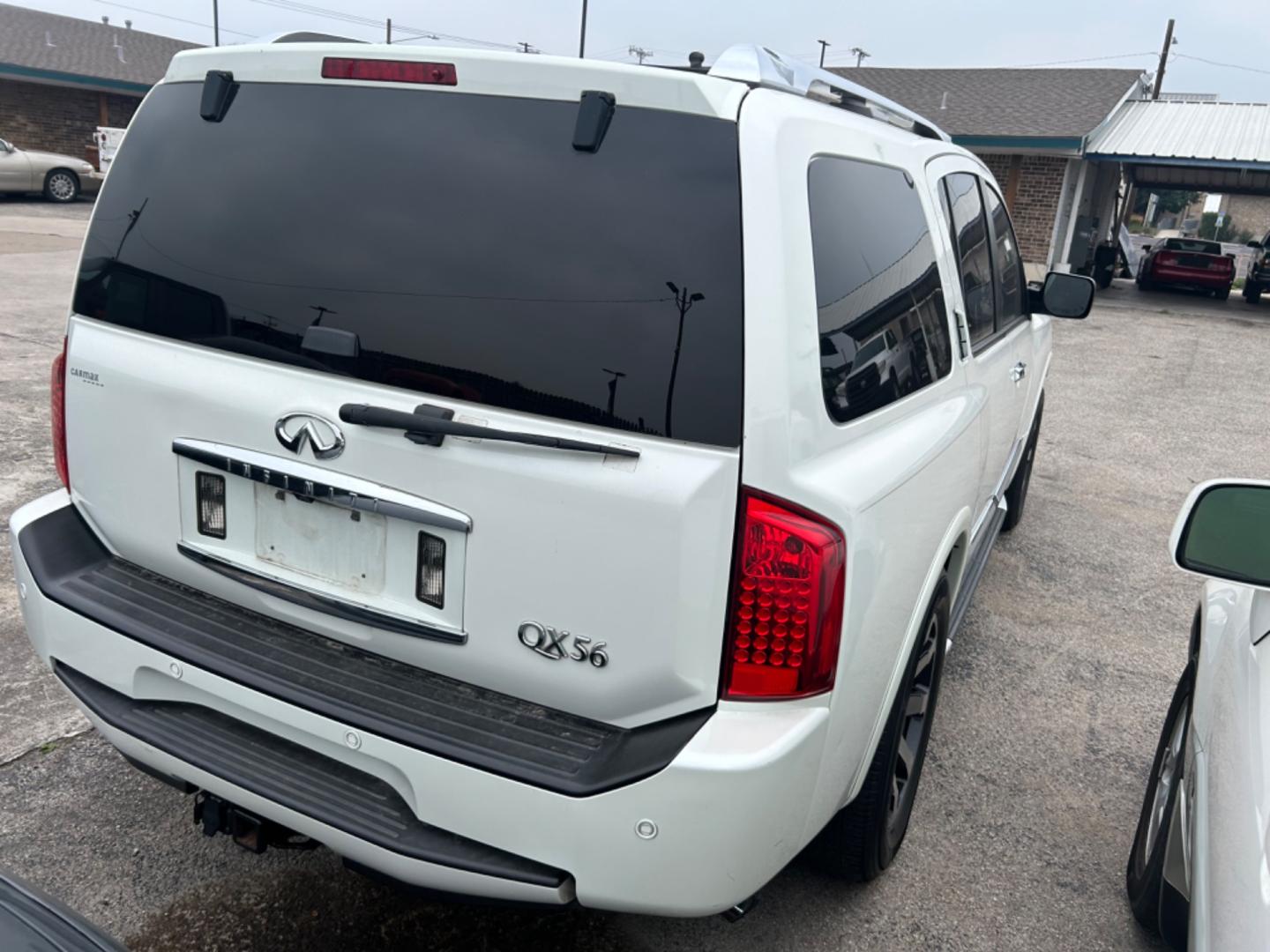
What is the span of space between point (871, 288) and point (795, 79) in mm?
473

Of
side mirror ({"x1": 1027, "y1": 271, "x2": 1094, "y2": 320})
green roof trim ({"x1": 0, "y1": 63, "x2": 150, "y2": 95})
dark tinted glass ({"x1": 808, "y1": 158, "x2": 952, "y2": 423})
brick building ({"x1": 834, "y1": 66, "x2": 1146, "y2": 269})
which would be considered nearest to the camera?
dark tinted glass ({"x1": 808, "y1": 158, "x2": 952, "y2": 423})

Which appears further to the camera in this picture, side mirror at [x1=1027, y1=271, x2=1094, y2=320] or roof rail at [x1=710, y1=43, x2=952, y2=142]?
side mirror at [x1=1027, y1=271, x2=1094, y2=320]

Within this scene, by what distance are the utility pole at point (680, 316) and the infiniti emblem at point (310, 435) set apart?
66cm

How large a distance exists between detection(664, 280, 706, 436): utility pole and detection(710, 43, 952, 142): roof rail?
0.46 m

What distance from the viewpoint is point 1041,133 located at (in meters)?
20.4

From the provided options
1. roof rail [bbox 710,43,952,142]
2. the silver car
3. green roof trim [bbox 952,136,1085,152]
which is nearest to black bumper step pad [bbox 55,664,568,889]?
roof rail [bbox 710,43,952,142]

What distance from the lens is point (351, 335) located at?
1971 mm

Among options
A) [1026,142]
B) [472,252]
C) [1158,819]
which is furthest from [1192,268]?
[472,252]

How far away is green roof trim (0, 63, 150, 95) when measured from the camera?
83.5 feet

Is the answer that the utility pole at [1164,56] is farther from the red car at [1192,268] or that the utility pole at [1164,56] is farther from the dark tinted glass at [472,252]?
the dark tinted glass at [472,252]

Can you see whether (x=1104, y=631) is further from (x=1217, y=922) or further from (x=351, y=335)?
(x=351, y=335)

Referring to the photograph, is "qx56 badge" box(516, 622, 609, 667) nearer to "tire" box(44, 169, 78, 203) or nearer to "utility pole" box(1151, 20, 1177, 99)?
"tire" box(44, 169, 78, 203)

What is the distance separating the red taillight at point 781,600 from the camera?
177 centimetres

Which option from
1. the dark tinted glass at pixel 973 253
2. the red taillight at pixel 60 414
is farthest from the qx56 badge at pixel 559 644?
the dark tinted glass at pixel 973 253
